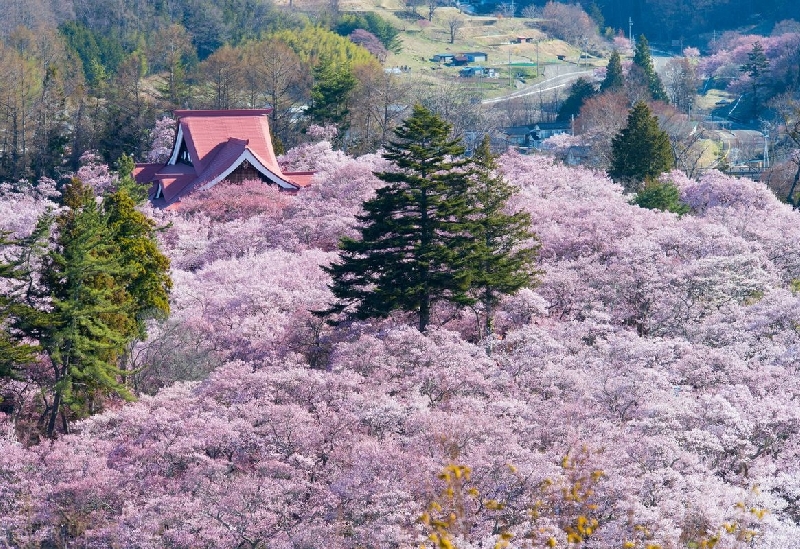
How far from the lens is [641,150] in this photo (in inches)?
1810

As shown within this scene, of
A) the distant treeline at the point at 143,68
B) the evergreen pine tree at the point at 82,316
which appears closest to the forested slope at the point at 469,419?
the evergreen pine tree at the point at 82,316

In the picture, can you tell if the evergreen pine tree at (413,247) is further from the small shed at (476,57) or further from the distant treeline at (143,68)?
the small shed at (476,57)

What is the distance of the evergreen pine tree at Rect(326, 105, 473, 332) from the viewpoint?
2617cm

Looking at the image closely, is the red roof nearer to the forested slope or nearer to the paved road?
the forested slope

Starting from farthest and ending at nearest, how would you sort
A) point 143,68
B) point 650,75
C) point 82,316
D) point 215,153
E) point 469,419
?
point 143,68 < point 650,75 < point 215,153 < point 82,316 < point 469,419

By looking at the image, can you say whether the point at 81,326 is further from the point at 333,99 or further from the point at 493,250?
the point at 333,99

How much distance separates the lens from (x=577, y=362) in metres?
23.3

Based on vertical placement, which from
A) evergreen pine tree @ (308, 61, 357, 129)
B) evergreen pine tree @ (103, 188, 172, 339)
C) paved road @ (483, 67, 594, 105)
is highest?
evergreen pine tree @ (103, 188, 172, 339)

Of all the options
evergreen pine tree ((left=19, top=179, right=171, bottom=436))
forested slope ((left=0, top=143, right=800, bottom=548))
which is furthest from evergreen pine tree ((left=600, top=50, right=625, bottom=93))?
evergreen pine tree ((left=19, top=179, right=171, bottom=436))

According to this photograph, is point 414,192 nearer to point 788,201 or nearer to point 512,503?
point 512,503

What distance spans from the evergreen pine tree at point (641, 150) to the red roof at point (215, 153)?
1174cm

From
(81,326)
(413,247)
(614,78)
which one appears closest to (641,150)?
(413,247)

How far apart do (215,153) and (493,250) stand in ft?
70.7

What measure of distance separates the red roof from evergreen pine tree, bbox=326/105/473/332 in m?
17.6
